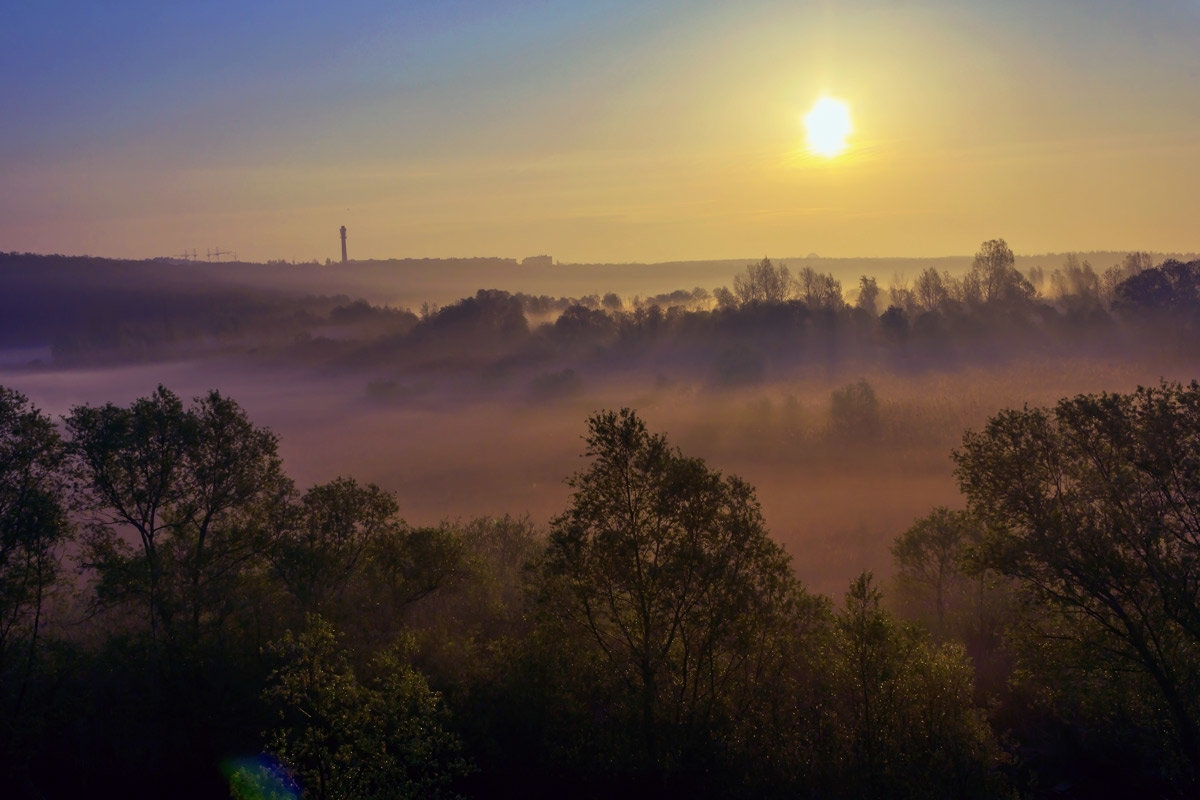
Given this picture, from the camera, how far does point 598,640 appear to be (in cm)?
2691

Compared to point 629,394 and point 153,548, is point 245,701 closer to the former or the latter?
point 153,548

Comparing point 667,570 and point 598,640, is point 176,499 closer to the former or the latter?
point 598,640

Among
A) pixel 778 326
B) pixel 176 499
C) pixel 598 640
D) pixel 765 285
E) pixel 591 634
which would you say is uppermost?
pixel 765 285

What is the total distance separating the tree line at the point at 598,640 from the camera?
23078 mm

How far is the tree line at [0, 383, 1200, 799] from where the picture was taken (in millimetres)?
23078

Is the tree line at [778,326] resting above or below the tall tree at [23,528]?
above

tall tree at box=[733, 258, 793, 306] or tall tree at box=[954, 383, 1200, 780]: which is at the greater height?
tall tree at box=[733, 258, 793, 306]

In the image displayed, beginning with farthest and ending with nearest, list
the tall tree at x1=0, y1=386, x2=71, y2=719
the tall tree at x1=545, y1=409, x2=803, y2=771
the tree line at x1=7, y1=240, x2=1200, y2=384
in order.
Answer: the tree line at x1=7, y1=240, x2=1200, y2=384
the tall tree at x1=0, y1=386, x2=71, y2=719
the tall tree at x1=545, y1=409, x2=803, y2=771

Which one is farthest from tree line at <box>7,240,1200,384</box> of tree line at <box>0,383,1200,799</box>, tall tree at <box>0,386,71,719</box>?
tall tree at <box>0,386,71,719</box>

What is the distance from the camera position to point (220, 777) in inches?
1106

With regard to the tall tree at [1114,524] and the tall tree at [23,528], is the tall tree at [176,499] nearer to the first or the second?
the tall tree at [23,528]

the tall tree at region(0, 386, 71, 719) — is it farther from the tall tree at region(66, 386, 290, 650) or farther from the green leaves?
the green leaves

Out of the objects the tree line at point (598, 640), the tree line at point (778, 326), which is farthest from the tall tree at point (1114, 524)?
the tree line at point (778, 326)

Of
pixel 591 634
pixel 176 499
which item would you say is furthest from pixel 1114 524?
pixel 176 499
